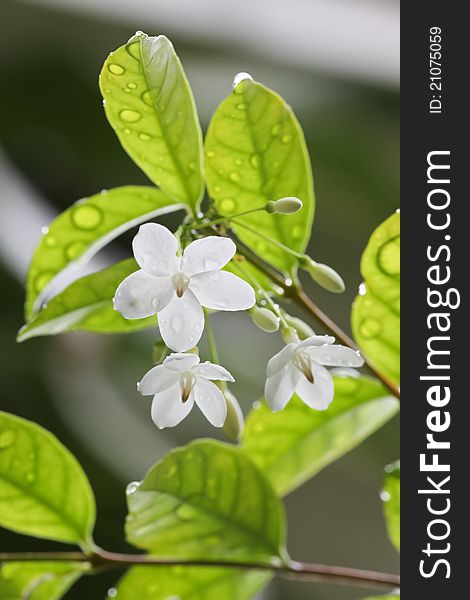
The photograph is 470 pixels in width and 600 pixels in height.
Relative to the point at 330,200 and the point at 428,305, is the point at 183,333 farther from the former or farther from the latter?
the point at 330,200

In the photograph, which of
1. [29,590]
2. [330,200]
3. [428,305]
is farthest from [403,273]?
[330,200]

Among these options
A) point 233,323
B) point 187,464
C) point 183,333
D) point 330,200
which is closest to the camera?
point 183,333

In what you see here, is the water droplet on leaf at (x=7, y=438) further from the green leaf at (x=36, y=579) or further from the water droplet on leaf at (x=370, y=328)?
the water droplet on leaf at (x=370, y=328)

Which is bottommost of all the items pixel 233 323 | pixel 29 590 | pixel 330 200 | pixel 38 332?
pixel 29 590

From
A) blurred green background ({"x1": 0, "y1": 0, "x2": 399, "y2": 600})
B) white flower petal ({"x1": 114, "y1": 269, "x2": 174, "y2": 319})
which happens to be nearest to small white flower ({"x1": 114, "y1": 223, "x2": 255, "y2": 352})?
white flower petal ({"x1": 114, "y1": 269, "x2": 174, "y2": 319})

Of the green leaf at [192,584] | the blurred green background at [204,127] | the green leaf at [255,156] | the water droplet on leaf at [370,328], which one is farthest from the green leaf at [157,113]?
the blurred green background at [204,127]

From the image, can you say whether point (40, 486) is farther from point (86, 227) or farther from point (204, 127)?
point (204, 127)

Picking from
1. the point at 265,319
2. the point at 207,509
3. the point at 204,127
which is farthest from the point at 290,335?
the point at 204,127
